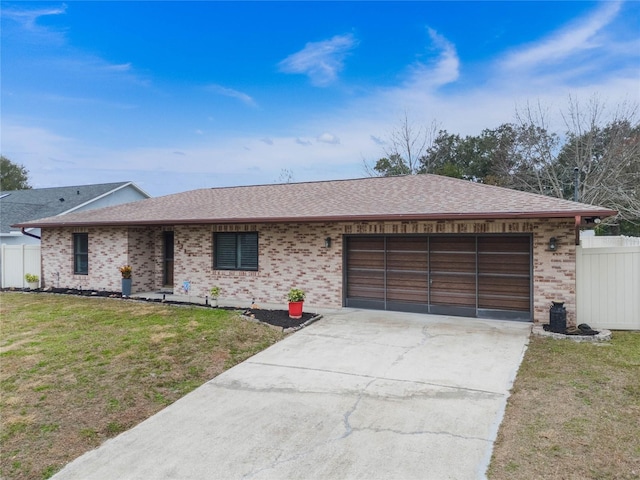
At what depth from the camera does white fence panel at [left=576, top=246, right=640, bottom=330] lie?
8.15 meters

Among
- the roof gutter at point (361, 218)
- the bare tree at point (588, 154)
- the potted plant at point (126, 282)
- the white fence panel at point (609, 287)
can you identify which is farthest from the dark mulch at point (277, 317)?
the bare tree at point (588, 154)

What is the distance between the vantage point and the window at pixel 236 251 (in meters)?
11.7

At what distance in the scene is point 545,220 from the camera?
8477 mm

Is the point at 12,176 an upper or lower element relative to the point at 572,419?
upper

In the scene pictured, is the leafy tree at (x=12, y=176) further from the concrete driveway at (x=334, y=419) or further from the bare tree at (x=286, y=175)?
the concrete driveway at (x=334, y=419)

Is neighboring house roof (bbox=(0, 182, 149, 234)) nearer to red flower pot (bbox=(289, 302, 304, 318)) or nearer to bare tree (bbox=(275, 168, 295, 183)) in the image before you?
bare tree (bbox=(275, 168, 295, 183))

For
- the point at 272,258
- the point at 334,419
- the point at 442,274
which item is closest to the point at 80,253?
the point at 272,258

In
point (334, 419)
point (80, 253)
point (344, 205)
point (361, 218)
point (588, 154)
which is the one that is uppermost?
point (588, 154)

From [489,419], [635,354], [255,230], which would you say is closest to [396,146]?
[255,230]

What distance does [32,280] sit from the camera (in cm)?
1482

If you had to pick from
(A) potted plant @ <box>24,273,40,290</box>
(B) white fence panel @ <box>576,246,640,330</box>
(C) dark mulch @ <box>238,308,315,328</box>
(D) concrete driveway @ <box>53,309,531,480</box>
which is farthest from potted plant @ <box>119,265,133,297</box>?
(B) white fence panel @ <box>576,246,640,330</box>

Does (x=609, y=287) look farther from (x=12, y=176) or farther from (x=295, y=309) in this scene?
(x=12, y=176)

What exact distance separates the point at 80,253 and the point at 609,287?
1591cm

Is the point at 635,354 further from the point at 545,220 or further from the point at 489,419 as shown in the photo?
the point at 489,419
